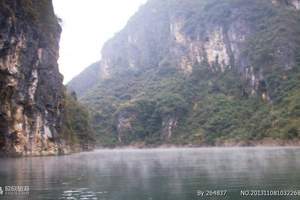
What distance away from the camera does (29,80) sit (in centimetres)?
8862

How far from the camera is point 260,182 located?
30.9 m

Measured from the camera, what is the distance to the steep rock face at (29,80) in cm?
7638

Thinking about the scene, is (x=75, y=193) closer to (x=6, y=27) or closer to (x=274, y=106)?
(x=6, y=27)

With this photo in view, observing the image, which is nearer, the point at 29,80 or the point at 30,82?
the point at 29,80

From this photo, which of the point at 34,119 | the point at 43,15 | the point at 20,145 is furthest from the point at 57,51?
the point at 20,145
